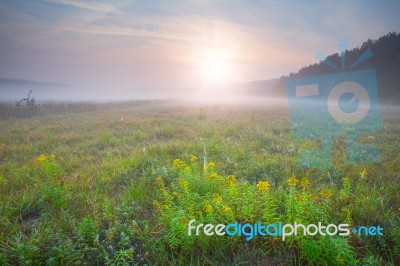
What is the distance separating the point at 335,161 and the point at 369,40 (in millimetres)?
43105

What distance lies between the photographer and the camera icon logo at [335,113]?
707 cm

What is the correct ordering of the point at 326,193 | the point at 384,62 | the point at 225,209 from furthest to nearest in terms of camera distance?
the point at 384,62
the point at 326,193
the point at 225,209

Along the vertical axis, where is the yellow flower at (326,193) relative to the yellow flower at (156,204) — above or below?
above

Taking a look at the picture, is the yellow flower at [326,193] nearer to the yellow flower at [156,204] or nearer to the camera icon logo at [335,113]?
the yellow flower at [156,204]

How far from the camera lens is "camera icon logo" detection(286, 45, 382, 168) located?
7.07m

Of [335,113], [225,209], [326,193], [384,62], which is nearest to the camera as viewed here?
[225,209]

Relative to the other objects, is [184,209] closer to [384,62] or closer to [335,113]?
[335,113]

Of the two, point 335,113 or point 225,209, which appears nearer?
point 225,209

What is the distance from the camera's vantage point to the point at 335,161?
6.27 meters

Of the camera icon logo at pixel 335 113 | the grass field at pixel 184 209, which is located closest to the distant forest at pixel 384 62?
the camera icon logo at pixel 335 113

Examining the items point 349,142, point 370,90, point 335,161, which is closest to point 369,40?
point 370,90

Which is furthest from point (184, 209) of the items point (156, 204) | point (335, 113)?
point (335, 113)

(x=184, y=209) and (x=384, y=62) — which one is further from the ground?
(x=384, y=62)

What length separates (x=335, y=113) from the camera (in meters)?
21.3
